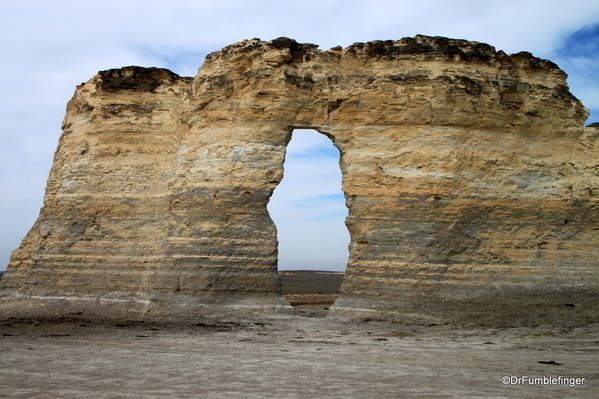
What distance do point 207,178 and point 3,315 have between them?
5.75 m

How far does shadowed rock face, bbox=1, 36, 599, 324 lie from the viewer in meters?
12.4

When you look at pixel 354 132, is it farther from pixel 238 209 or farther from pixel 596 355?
pixel 596 355

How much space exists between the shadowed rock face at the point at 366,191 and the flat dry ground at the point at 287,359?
55.6 inches

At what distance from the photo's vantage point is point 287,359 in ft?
24.9

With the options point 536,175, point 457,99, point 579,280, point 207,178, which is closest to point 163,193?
point 207,178

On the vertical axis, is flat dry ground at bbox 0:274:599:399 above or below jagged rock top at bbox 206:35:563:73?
below

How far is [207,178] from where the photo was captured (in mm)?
12969

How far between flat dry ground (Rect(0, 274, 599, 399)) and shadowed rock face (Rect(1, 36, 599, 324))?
1.41 metres

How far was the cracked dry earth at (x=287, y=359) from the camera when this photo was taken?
5746 mm

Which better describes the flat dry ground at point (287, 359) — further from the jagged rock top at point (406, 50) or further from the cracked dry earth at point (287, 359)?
the jagged rock top at point (406, 50)

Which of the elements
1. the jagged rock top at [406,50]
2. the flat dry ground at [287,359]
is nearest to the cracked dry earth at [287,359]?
the flat dry ground at [287,359]

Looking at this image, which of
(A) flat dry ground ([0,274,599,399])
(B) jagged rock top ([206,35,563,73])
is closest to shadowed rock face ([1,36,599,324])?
(B) jagged rock top ([206,35,563,73])

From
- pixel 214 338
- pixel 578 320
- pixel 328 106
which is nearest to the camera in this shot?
pixel 214 338

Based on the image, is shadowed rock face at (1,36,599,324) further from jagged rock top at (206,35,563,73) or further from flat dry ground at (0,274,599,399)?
flat dry ground at (0,274,599,399)
